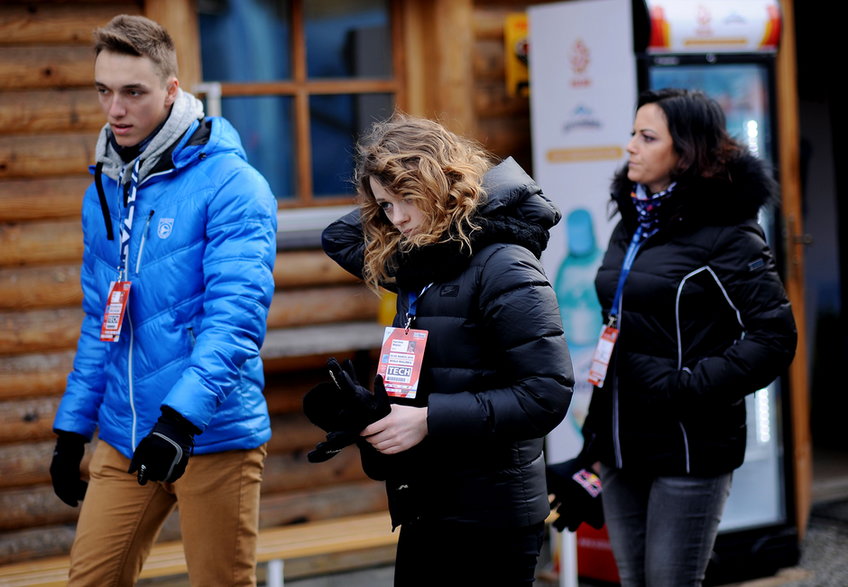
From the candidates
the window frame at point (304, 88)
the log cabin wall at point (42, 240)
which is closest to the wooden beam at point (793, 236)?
the log cabin wall at point (42, 240)

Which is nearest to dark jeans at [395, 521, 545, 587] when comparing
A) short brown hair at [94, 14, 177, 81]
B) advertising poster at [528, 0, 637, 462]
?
short brown hair at [94, 14, 177, 81]

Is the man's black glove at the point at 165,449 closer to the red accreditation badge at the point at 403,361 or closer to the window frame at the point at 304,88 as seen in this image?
the red accreditation badge at the point at 403,361

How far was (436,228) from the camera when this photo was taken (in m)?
2.48

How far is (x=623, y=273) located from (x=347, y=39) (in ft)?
8.17

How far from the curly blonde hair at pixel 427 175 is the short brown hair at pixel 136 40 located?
777 millimetres

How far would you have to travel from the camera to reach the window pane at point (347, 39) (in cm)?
525

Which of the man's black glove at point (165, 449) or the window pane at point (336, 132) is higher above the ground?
the window pane at point (336, 132)

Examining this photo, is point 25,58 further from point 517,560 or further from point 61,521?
point 517,560

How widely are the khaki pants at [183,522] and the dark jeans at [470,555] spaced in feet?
2.09

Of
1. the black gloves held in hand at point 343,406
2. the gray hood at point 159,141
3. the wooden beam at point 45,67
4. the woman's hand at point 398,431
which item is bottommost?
the woman's hand at point 398,431

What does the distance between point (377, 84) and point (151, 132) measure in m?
2.40

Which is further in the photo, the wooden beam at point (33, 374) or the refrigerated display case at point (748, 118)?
the refrigerated display case at point (748, 118)

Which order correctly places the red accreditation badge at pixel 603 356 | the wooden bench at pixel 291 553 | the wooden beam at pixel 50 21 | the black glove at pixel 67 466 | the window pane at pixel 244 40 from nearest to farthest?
the black glove at pixel 67 466, the red accreditation badge at pixel 603 356, the wooden bench at pixel 291 553, the wooden beam at pixel 50 21, the window pane at pixel 244 40

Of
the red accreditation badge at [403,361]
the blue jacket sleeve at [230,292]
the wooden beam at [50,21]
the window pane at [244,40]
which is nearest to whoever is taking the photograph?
the red accreditation badge at [403,361]
